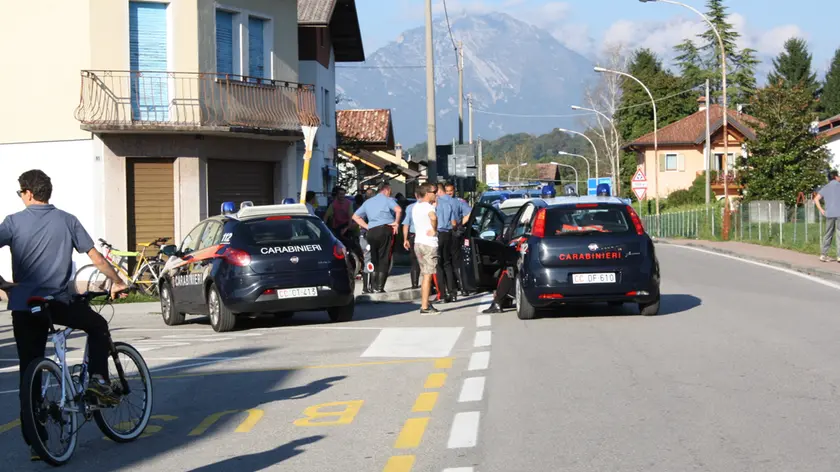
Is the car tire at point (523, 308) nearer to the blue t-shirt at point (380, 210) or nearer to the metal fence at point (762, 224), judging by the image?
the blue t-shirt at point (380, 210)

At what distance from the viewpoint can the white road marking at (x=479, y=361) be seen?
1091 cm

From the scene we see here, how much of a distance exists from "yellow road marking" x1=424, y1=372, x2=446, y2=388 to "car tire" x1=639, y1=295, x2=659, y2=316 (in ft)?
17.2

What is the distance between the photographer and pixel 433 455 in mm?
7113

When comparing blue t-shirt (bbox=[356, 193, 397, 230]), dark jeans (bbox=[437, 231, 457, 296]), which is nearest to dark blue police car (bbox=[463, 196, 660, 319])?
dark jeans (bbox=[437, 231, 457, 296])

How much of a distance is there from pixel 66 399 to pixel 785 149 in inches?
1834

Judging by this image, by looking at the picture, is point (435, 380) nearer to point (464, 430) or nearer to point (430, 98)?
point (464, 430)

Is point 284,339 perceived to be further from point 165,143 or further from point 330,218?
point 165,143

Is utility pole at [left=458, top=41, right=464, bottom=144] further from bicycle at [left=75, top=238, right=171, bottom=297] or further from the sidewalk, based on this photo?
bicycle at [left=75, top=238, right=171, bottom=297]

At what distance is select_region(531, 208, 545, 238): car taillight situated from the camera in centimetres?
1518

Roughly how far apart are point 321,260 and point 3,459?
8.12 metres

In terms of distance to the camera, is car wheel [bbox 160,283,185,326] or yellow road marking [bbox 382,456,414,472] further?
car wheel [bbox 160,283,185,326]

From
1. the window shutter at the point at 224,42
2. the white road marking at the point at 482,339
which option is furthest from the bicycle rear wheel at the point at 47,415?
the window shutter at the point at 224,42

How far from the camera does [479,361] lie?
11.3 m

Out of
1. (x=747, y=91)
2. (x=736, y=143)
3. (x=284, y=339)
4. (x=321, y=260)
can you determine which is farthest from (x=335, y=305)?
(x=747, y=91)
